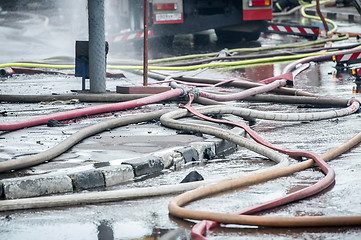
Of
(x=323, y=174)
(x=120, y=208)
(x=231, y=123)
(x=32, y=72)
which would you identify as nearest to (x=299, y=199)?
(x=323, y=174)

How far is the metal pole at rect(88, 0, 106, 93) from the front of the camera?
9.24 metres

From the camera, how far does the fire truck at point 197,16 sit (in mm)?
16891

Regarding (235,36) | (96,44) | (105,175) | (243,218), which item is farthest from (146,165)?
(235,36)

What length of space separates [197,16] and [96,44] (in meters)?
8.60

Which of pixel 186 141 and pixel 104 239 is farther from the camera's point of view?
pixel 186 141

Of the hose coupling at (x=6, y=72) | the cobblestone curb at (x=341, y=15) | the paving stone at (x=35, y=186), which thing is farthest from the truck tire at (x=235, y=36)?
the paving stone at (x=35, y=186)

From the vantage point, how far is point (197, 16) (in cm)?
1759

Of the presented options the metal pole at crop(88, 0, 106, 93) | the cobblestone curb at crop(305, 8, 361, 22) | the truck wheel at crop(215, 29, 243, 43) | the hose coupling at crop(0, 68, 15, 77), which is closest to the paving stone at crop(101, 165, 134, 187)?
the metal pole at crop(88, 0, 106, 93)

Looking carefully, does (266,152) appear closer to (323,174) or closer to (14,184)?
(323,174)

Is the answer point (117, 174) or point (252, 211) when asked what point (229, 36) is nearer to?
point (117, 174)

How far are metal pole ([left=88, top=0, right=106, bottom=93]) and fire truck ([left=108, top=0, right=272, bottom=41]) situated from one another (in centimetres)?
755

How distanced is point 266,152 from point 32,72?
675 cm

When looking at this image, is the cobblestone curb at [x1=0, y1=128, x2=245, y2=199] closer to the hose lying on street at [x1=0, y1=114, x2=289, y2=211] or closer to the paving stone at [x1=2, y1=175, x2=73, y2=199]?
the paving stone at [x1=2, y1=175, x2=73, y2=199]

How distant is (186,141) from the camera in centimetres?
682
